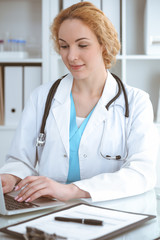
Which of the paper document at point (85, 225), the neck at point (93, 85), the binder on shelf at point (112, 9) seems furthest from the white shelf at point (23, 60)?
the paper document at point (85, 225)

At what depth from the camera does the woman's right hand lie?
4.44 ft

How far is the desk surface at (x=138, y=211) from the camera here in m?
0.88

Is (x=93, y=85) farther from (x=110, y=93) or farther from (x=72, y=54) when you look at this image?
(x=72, y=54)

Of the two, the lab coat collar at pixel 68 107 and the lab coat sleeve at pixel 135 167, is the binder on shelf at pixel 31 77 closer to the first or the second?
the lab coat collar at pixel 68 107

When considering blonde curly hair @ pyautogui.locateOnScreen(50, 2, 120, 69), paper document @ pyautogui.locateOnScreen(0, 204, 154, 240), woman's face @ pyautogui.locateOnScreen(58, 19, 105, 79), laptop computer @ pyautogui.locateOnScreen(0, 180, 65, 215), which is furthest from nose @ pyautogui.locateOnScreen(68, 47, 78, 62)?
paper document @ pyautogui.locateOnScreen(0, 204, 154, 240)

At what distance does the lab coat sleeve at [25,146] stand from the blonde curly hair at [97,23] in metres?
0.42

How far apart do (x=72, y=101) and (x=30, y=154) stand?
0.31m

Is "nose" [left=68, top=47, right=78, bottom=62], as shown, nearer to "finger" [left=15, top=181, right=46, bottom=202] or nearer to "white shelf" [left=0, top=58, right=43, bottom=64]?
"finger" [left=15, top=181, right=46, bottom=202]

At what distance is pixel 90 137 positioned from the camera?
5.35 ft

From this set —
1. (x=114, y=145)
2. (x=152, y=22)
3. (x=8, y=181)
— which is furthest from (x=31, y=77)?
(x=8, y=181)

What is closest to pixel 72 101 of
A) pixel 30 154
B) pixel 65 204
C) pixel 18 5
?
pixel 30 154

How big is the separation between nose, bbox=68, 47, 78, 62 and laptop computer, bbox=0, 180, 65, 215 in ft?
2.14

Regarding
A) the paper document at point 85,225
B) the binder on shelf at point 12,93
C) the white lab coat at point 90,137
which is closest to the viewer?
the paper document at point 85,225

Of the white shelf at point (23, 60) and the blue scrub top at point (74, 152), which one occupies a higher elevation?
the white shelf at point (23, 60)
